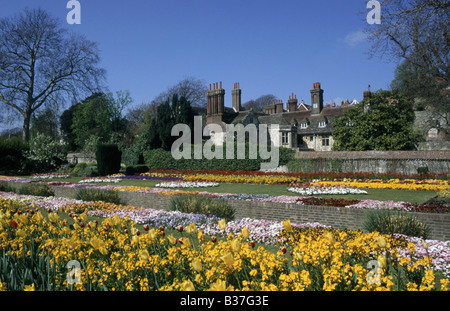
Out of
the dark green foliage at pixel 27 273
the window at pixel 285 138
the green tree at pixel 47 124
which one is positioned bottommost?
the dark green foliage at pixel 27 273

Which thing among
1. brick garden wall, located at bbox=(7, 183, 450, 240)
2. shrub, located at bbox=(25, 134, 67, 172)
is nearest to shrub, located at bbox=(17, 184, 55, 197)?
brick garden wall, located at bbox=(7, 183, 450, 240)

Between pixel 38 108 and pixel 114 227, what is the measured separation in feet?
108

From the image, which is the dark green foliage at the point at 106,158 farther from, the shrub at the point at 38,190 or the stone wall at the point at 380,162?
the stone wall at the point at 380,162

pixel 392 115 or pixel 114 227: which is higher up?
pixel 392 115

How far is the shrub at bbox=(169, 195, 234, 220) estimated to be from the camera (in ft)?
28.9

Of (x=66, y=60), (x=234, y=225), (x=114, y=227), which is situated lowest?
(x=234, y=225)

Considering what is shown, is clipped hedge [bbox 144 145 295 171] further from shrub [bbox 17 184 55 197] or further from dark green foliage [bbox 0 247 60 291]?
dark green foliage [bbox 0 247 60 291]

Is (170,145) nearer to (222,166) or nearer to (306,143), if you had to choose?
(222,166)

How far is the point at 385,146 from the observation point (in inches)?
1271

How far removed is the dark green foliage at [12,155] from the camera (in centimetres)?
3119

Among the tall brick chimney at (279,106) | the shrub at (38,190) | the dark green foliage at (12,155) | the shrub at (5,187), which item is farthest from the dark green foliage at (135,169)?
the tall brick chimney at (279,106)

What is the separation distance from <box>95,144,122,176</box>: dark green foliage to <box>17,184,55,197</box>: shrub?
11.7 m

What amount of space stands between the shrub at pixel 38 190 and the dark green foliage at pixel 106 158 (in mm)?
11725
